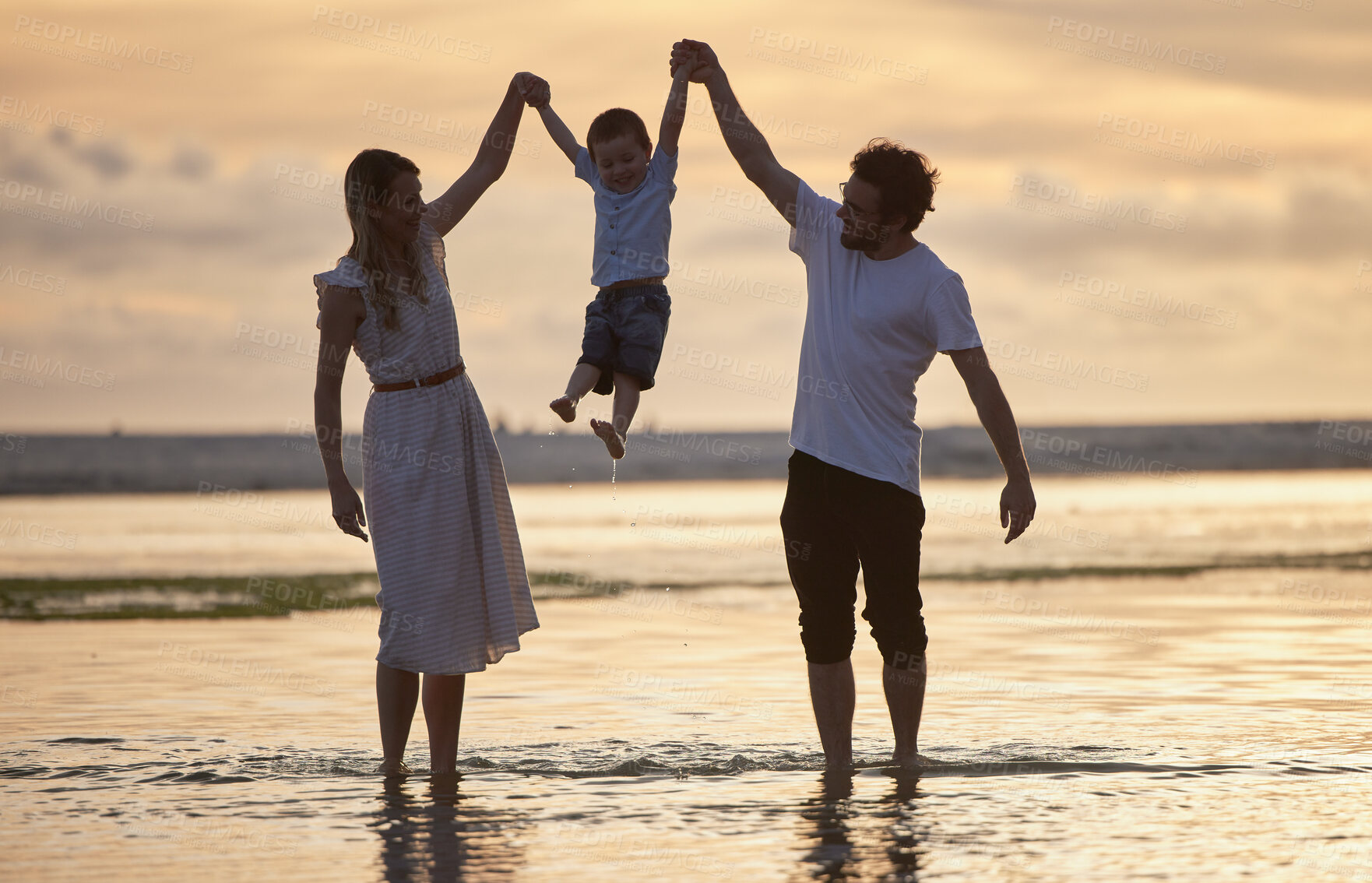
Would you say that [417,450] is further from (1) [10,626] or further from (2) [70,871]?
(1) [10,626]

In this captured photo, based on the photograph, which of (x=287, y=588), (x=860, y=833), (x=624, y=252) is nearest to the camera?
(x=860, y=833)

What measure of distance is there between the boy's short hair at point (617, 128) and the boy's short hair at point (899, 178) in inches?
49.7

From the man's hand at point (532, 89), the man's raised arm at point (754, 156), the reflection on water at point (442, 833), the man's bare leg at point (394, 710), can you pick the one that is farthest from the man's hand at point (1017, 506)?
the man's hand at point (532, 89)

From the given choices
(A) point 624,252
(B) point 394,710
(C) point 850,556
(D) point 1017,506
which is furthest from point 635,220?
(B) point 394,710

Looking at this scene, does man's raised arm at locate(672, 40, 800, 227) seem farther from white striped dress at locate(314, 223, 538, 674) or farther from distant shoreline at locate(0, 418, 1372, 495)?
distant shoreline at locate(0, 418, 1372, 495)

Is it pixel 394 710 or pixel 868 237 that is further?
pixel 394 710

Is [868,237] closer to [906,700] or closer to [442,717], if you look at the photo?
[906,700]

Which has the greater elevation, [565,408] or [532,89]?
[532,89]

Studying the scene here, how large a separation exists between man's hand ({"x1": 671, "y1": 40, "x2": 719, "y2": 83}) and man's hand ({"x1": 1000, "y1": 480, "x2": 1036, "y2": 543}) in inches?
75.7

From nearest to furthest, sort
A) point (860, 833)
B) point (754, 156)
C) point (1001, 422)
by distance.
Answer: point (860, 833) < point (1001, 422) < point (754, 156)

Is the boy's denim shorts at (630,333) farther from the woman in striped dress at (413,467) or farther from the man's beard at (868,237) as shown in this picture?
the man's beard at (868,237)

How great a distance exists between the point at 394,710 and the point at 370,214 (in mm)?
1753

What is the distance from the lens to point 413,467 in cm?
487

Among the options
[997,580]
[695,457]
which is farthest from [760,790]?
[695,457]
